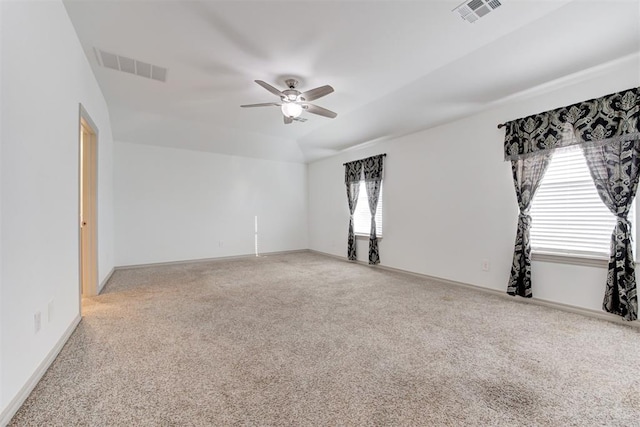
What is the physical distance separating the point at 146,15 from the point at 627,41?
4.32m

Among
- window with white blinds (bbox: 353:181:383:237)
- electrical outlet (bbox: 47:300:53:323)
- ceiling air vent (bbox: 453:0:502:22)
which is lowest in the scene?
electrical outlet (bbox: 47:300:53:323)

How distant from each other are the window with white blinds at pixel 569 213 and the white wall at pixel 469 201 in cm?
23

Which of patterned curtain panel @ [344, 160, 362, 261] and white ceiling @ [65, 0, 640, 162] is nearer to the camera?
white ceiling @ [65, 0, 640, 162]

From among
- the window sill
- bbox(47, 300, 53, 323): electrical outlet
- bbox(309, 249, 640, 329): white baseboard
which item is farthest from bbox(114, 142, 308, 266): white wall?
the window sill

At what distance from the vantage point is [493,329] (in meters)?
2.65

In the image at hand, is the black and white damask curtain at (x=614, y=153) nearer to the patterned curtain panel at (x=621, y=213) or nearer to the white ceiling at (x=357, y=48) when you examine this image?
the patterned curtain panel at (x=621, y=213)

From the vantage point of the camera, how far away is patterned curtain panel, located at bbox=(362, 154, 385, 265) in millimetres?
5512

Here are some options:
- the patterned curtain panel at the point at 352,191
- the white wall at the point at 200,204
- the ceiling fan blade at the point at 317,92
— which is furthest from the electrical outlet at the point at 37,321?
the patterned curtain panel at the point at 352,191

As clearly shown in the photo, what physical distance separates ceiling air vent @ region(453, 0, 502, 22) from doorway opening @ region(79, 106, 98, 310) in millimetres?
4387

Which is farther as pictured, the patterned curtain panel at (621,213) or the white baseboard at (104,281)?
the white baseboard at (104,281)

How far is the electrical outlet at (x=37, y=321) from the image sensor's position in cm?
178

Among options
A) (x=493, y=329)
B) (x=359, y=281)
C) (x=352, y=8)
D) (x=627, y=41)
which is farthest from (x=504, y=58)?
(x=359, y=281)

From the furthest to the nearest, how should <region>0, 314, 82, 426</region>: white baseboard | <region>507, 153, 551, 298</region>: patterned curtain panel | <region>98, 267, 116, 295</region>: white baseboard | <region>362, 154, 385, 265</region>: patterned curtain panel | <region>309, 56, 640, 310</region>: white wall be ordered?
<region>362, 154, 385, 265</region>: patterned curtain panel < <region>98, 267, 116, 295</region>: white baseboard < <region>507, 153, 551, 298</region>: patterned curtain panel < <region>309, 56, 640, 310</region>: white wall < <region>0, 314, 82, 426</region>: white baseboard

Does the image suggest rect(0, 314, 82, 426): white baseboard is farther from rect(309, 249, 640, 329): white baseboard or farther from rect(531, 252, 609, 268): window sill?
rect(531, 252, 609, 268): window sill
